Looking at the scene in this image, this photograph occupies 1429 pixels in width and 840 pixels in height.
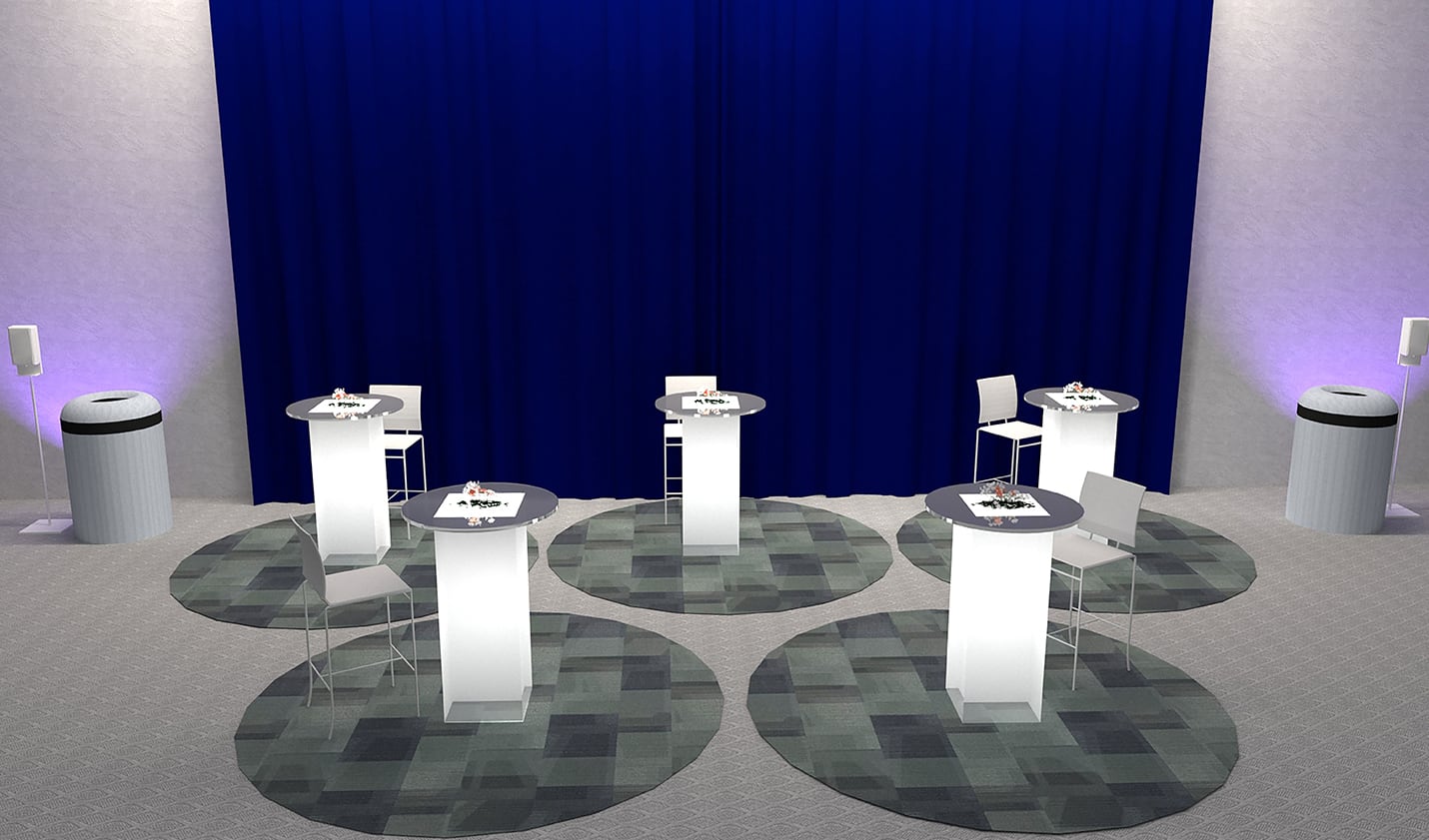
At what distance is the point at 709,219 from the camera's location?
8023mm

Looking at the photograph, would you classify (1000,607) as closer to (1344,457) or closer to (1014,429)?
(1014,429)

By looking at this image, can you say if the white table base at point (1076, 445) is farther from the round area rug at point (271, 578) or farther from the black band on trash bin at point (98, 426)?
the black band on trash bin at point (98, 426)

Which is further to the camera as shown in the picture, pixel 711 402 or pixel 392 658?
pixel 711 402

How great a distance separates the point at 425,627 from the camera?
5.92m

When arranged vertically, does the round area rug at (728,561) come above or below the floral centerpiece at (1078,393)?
below

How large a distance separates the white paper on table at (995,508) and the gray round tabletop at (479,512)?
1.88 metres

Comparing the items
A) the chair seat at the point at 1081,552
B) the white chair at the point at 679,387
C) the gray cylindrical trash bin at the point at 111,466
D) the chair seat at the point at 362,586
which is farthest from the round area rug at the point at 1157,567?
the gray cylindrical trash bin at the point at 111,466

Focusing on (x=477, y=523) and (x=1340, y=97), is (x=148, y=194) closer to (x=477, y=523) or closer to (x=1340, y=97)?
(x=477, y=523)

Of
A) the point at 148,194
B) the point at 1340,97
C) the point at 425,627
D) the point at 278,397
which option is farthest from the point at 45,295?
the point at 1340,97

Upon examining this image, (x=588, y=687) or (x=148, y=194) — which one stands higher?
(x=148, y=194)

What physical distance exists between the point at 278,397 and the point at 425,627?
3019mm

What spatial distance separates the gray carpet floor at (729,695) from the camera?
4188mm

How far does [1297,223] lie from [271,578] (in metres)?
7.55

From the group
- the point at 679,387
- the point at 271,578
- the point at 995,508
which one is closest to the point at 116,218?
the point at 271,578
